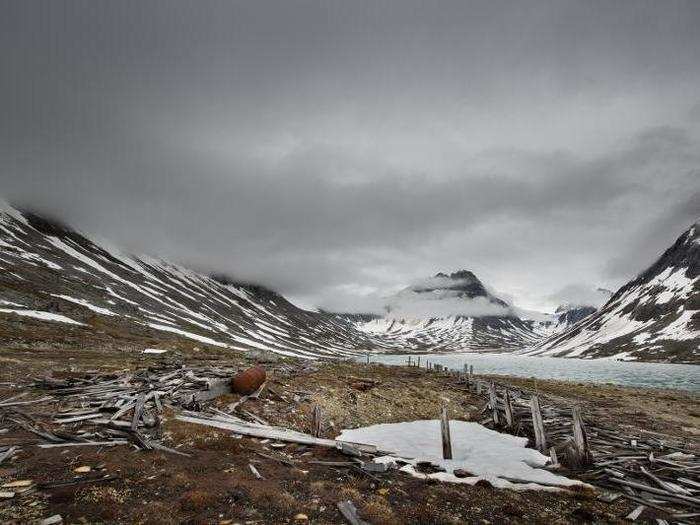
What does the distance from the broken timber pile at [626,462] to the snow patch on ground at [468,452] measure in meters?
1.29

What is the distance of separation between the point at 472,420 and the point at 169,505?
23.8m

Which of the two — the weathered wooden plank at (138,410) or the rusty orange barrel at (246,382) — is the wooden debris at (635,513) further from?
the rusty orange barrel at (246,382)

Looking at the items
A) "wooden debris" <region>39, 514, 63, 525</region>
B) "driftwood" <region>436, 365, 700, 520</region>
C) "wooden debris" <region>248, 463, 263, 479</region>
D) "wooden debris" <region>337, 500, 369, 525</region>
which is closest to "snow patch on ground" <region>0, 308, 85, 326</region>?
"wooden debris" <region>248, 463, 263, 479</region>

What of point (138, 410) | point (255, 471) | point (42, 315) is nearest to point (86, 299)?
point (42, 315)

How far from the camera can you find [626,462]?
1722 centimetres

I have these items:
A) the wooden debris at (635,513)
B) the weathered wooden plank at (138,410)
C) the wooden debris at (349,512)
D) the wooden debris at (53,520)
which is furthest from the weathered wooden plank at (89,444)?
the wooden debris at (635,513)

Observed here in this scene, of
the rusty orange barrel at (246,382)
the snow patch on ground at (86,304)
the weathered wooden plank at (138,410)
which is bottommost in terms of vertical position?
the weathered wooden plank at (138,410)

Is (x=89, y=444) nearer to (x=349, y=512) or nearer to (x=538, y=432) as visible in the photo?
(x=349, y=512)

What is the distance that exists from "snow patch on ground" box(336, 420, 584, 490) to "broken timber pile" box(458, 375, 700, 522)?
1.29 meters

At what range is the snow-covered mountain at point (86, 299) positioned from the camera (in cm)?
5394

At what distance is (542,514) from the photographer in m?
11.6

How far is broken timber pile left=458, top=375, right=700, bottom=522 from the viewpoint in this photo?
44.2ft

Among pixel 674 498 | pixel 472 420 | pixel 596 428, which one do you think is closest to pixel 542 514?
pixel 674 498

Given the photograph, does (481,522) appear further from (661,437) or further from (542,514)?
(661,437)
